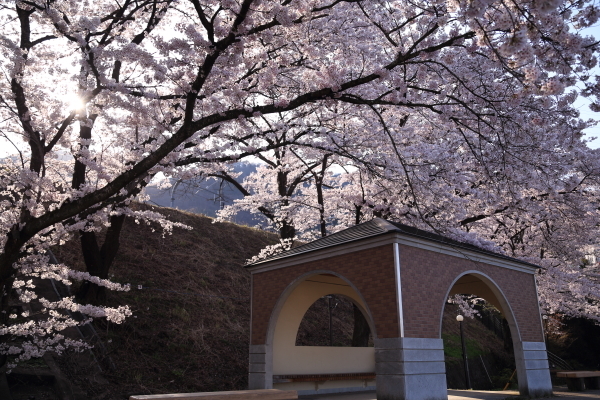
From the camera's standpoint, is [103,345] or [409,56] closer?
[409,56]

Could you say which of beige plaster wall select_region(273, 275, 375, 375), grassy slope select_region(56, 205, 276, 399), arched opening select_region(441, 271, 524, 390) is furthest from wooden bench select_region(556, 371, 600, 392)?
A: grassy slope select_region(56, 205, 276, 399)

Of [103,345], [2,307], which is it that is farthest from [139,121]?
[103,345]

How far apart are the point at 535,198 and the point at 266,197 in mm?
8301

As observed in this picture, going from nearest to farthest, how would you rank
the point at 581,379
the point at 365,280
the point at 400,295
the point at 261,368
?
the point at 400,295, the point at 365,280, the point at 261,368, the point at 581,379

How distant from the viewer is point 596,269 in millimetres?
19969

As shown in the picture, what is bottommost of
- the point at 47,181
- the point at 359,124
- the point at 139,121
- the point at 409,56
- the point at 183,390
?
the point at 183,390

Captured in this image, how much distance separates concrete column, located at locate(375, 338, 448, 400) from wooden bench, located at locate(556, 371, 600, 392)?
6.90 meters

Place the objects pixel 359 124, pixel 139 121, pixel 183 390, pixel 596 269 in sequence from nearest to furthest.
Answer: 1. pixel 139 121
2. pixel 183 390
3. pixel 359 124
4. pixel 596 269

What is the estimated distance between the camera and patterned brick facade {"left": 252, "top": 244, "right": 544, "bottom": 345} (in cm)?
846

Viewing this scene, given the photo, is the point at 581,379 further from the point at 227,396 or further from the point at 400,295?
the point at 227,396

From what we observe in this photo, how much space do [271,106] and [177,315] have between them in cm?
861

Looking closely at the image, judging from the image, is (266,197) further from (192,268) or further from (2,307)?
(2,307)

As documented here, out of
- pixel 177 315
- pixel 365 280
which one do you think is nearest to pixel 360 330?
pixel 177 315

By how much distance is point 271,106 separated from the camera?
649cm
